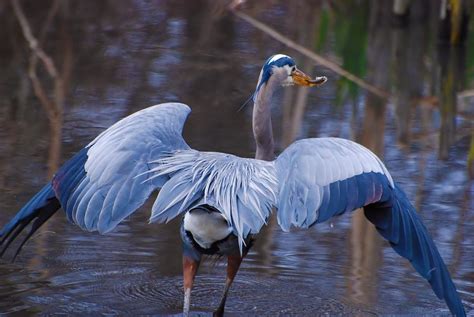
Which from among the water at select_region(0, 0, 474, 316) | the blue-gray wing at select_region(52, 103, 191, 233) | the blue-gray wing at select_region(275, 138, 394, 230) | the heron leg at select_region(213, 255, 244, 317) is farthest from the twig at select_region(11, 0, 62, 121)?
the blue-gray wing at select_region(275, 138, 394, 230)

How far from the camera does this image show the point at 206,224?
479 cm

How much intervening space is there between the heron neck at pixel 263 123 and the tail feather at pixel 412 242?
2.85 feet

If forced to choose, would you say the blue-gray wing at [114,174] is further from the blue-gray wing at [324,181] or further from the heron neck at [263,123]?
the blue-gray wing at [324,181]

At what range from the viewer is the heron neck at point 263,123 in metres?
5.50

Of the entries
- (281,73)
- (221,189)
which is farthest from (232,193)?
(281,73)

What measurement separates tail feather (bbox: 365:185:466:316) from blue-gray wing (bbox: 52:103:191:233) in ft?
3.22

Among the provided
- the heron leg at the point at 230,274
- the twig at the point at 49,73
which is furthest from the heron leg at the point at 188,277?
the twig at the point at 49,73

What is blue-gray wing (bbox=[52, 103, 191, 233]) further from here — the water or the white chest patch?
the water

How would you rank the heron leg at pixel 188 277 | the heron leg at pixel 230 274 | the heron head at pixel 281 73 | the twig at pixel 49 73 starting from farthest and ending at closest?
the twig at pixel 49 73 < the heron head at pixel 281 73 < the heron leg at pixel 230 274 < the heron leg at pixel 188 277

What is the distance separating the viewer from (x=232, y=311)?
5223mm

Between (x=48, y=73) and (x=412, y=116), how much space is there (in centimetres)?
323

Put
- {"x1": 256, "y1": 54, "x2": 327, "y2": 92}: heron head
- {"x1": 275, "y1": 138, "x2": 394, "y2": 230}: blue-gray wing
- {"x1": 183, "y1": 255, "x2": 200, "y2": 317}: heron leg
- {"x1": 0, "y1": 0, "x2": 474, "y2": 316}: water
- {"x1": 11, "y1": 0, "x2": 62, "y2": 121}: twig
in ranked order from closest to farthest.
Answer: {"x1": 275, "y1": 138, "x2": 394, "y2": 230}: blue-gray wing
{"x1": 183, "y1": 255, "x2": 200, "y2": 317}: heron leg
{"x1": 0, "y1": 0, "x2": 474, "y2": 316}: water
{"x1": 256, "y1": 54, "x2": 327, "y2": 92}: heron head
{"x1": 11, "y1": 0, "x2": 62, "y2": 121}: twig

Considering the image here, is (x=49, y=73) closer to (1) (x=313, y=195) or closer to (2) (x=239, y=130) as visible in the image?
(2) (x=239, y=130)

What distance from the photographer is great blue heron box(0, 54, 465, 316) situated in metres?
4.64
